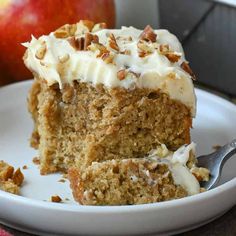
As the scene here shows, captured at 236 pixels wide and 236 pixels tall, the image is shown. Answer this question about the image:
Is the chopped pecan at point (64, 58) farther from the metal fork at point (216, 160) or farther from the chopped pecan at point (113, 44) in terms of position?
the metal fork at point (216, 160)

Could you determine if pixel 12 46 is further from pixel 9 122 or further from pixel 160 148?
pixel 160 148

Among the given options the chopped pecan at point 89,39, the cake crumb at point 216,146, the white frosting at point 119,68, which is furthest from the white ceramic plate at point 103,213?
the chopped pecan at point 89,39

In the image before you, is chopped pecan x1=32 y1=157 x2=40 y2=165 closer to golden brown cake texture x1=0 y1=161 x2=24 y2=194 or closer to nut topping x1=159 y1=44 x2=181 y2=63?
golden brown cake texture x1=0 y1=161 x2=24 y2=194

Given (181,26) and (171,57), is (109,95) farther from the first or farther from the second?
(181,26)

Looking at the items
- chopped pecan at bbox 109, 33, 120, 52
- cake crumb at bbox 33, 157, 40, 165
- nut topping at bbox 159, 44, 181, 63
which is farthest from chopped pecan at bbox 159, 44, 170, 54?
cake crumb at bbox 33, 157, 40, 165

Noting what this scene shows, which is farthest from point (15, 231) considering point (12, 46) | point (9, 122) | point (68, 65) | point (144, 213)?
point (12, 46)

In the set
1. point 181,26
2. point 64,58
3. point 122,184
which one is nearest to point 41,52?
point 64,58
